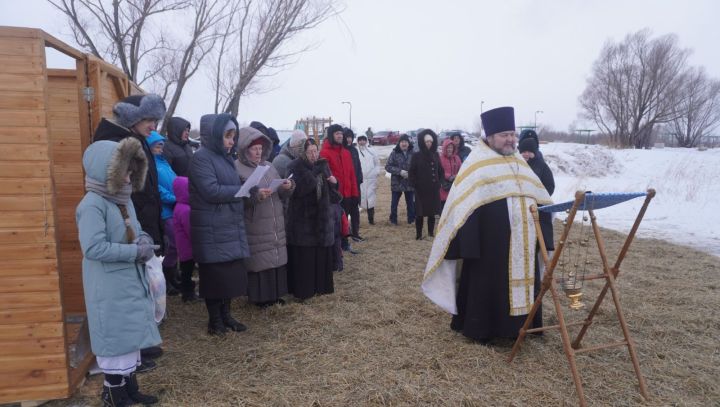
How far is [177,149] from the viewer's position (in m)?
5.62

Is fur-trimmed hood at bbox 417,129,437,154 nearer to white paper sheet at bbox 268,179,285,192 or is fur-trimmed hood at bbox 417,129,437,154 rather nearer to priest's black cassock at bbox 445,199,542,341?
white paper sheet at bbox 268,179,285,192

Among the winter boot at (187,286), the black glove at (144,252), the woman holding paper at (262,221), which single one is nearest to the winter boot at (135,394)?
the black glove at (144,252)

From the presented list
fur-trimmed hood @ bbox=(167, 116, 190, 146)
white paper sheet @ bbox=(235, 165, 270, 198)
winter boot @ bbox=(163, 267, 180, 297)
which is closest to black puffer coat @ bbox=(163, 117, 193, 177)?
fur-trimmed hood @ bbox=(167, 116, 190, 146)

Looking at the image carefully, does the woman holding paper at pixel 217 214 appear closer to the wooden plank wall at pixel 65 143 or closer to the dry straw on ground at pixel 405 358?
the dry straw on ground at pixel 405 358

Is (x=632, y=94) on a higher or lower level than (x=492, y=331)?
higher

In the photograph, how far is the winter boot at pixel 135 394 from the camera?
3.20 meters

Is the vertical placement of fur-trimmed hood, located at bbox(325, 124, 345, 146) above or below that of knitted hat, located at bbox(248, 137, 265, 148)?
above

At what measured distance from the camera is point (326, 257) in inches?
217

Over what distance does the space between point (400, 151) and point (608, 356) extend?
6.49m

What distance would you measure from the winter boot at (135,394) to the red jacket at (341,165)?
4222 millimetres

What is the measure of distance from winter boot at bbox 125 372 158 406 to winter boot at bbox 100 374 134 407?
0.15 ft

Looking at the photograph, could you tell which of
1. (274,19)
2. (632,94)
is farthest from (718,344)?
(632,94)

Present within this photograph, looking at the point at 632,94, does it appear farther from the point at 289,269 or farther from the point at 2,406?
the point at 2,406

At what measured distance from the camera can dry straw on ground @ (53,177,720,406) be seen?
338 cm
